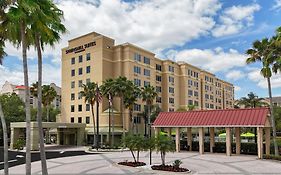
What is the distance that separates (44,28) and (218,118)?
2764 cm

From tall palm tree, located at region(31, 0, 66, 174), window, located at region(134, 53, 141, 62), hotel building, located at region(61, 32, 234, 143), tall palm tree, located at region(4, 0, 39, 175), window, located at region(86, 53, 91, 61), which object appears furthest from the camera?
window, located at region(134, 53, 141, 62)

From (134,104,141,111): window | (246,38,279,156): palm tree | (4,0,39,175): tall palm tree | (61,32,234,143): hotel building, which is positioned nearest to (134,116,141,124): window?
(61,32,234,143): hotel building

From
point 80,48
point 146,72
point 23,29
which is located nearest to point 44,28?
point 23,29

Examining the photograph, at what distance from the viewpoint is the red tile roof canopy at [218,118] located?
116 feet

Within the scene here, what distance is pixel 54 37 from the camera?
1830 cm

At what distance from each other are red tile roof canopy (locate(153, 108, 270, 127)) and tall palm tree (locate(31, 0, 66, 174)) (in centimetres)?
2531

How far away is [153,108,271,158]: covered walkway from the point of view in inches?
1379

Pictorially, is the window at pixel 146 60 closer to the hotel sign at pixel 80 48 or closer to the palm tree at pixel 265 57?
the hotel sign at pixel 80 48

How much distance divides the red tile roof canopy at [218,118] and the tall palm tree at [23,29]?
26.3 meters

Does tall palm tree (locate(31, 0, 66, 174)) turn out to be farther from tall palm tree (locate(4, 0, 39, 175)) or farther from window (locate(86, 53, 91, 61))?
window (locate(86, 53, 91, 61))

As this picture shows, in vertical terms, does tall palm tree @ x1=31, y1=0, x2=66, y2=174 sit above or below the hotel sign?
below

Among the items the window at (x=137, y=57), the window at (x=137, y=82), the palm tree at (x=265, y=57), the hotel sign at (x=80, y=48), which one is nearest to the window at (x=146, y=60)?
the window at (x=137, y=57)

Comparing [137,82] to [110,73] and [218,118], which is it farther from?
[218,118]

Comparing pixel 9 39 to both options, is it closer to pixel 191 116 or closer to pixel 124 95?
pixel 191 116
